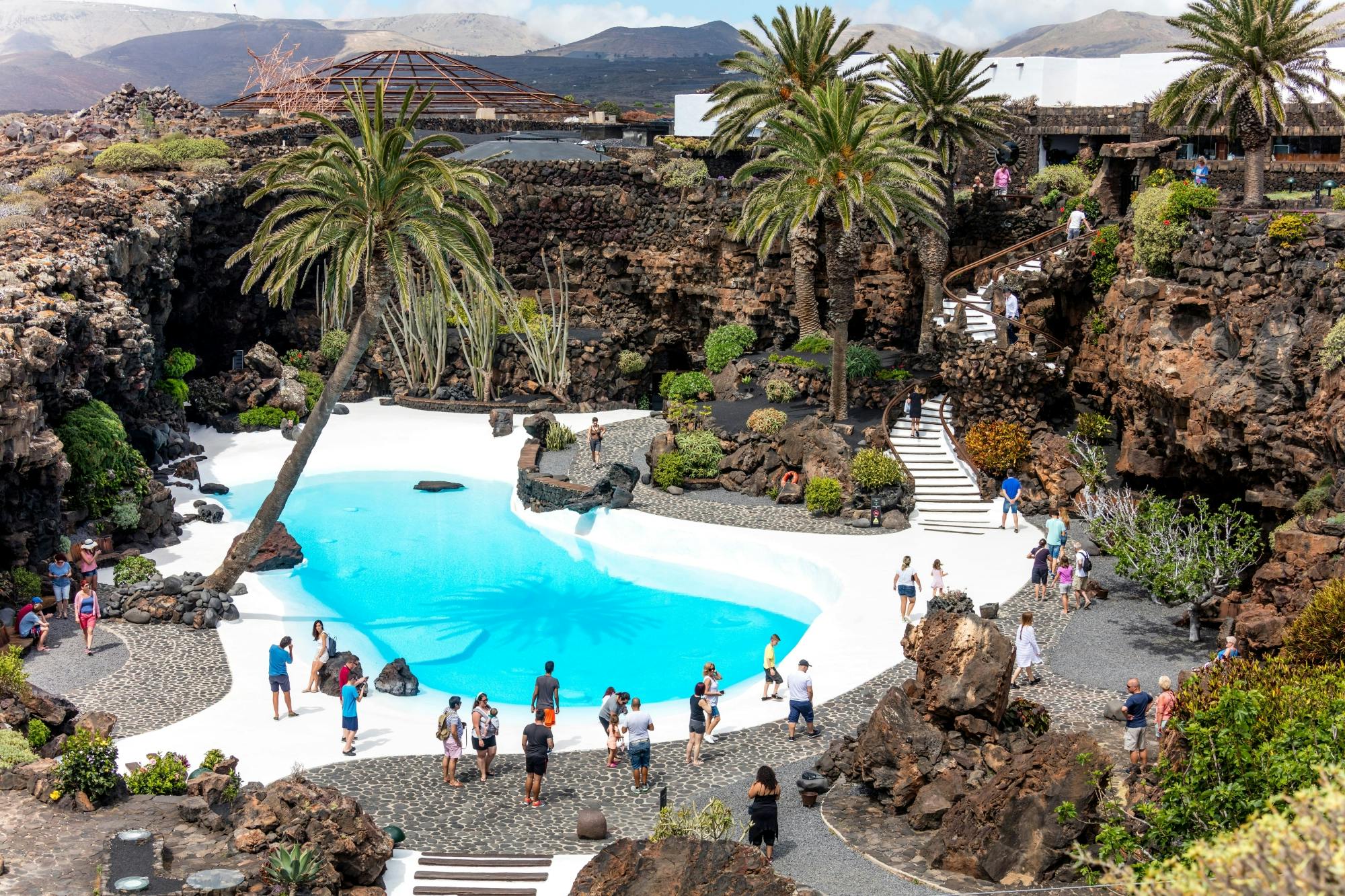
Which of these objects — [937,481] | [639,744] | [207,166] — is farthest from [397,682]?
[207,166]

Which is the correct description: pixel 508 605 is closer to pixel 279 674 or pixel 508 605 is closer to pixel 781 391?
pixel 279 674

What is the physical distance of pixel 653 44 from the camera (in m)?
191

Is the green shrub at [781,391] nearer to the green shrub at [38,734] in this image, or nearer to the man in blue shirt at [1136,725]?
the man in blue shirt at [1136,725]

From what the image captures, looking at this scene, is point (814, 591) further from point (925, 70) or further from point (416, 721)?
point (925, 70)

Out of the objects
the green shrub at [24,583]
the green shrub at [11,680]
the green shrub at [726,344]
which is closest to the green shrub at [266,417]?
the green shrub at [726,344]

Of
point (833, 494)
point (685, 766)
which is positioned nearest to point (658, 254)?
point (833, 494)

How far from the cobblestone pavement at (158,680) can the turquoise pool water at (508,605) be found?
199cm

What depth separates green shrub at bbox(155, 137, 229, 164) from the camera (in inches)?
1796

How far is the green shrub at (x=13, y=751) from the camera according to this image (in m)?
18.7

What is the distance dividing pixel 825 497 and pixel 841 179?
27.3 feet

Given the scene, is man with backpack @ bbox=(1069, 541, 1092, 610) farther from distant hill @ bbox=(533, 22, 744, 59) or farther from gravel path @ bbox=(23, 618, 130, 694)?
distant hill @ bbox=(533, 22, 744, 59)

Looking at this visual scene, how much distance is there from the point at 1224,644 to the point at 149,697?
18.2m

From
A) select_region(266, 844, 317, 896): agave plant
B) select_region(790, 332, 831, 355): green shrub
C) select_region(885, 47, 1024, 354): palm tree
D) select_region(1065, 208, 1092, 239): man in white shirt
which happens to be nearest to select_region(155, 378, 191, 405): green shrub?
select_region(790, 332, 831, 355): green shrub

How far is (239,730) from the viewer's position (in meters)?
22.3
